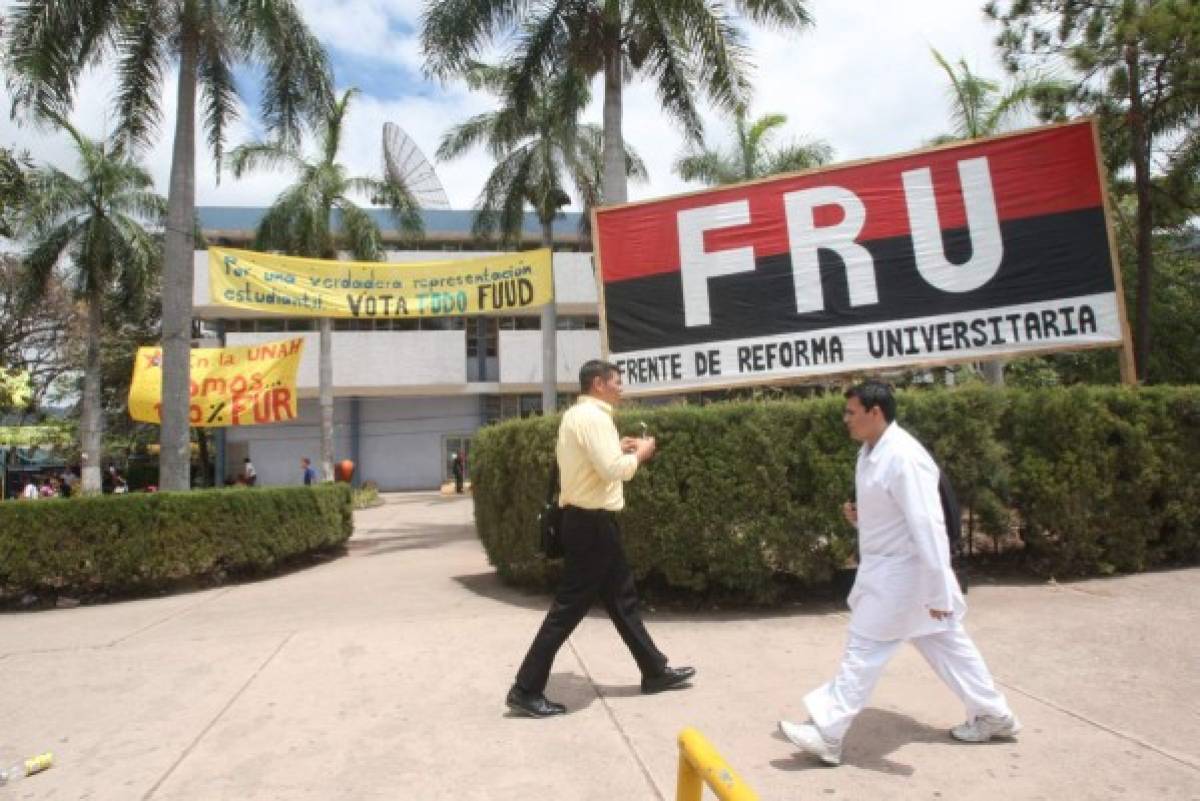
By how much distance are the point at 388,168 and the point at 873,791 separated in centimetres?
2481

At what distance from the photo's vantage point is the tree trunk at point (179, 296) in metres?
11.8

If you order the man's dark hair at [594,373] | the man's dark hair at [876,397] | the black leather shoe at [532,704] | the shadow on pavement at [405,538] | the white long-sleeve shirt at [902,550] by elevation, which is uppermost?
the man's dark hair at [594,373]

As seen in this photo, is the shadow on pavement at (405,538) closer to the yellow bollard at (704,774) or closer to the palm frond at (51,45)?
the palm frond at (51,45)

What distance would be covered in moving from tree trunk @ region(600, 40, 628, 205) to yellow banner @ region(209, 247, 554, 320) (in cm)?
180

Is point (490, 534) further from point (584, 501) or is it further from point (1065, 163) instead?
point (1065, 163)

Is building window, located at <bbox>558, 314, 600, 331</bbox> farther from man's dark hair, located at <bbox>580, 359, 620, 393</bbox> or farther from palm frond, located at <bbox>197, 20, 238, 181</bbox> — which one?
man's dark hair, located at <bbox>580, 359, 620, 393</bbox>

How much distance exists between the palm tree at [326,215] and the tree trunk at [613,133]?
42.6 feet

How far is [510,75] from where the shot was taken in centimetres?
1459

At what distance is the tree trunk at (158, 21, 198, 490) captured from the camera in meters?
11.8

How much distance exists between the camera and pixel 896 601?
3424 mm

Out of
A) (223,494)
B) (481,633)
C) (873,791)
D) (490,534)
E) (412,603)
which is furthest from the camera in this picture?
(223,494)

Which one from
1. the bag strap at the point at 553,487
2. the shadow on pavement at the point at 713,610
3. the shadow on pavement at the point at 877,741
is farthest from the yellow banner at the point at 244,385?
the shadow on pavement at the point at 877,741

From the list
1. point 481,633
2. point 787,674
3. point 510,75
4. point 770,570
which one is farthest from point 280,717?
point 510,75

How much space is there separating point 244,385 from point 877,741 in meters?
14.9
